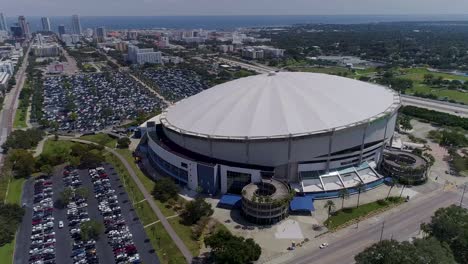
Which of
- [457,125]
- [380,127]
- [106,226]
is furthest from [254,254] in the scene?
[457,125]

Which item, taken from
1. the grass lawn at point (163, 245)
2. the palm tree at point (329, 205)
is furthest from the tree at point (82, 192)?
the palm tree at point (329, 205)

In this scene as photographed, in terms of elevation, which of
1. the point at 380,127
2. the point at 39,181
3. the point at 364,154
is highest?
the point at 380,127

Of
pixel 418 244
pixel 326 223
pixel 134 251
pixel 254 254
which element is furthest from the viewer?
pixel 326 223

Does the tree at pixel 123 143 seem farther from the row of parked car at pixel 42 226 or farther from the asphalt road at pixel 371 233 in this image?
the asphalt road at pixel 371 233

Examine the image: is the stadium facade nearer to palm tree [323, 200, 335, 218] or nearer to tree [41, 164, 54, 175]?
palm tree [323, 200, 335, 218]

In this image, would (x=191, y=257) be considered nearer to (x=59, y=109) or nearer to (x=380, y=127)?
(x=380, y=127)

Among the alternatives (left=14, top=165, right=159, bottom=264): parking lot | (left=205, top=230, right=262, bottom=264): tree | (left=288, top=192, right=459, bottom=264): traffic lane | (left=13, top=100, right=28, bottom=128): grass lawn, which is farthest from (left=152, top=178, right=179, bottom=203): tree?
(left=13, top=100, right=28, bottom=128): grass lawn

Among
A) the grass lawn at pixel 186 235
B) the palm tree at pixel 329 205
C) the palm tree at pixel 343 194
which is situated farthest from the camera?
the palm tree at pixel 343 194
